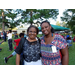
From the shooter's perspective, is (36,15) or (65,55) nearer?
(65,55)

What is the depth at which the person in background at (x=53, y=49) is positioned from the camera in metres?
1.52

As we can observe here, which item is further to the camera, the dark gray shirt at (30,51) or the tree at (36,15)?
the tree at (36,15)

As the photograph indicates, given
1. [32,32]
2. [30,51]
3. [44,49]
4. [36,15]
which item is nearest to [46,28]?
[32,32]

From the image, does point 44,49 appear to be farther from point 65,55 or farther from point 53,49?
point 65,55

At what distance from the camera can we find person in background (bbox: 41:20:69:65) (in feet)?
4.99

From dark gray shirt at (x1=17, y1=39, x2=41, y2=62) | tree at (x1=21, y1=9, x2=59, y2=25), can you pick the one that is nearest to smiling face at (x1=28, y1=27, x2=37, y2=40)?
dark gray shirt at (x1=17, y1=39, x2=41, y2=62)

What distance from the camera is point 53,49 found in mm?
1504

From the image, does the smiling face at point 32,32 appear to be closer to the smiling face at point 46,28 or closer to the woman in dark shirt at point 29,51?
the woman in dark shirt at point 29,51

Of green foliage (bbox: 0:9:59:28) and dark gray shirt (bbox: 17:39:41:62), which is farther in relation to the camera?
green foliage (bbox: 0:9:59:28)

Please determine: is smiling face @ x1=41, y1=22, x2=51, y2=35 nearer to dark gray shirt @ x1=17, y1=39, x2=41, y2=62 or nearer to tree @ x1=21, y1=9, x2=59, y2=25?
dark gray shirt @ x1=17, y1=39, x2=41, y2=62

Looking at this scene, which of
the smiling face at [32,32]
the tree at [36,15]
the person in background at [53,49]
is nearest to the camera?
the person in background at [53,49]

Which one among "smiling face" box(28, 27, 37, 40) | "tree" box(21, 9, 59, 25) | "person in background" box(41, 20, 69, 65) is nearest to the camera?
"person in background" box(41, 20, 69, 65)

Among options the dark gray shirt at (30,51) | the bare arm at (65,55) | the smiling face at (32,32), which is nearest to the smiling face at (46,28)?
the smiling face at (32,32)
